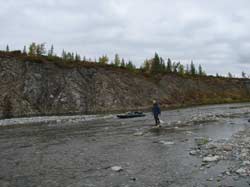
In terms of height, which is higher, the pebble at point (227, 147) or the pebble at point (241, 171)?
the pebble at point (227, 147)

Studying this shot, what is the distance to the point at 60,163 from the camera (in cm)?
1528

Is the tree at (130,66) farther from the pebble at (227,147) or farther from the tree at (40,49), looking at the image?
the pebble at (227,147)

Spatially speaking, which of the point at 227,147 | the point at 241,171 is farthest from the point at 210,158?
the point at 227,147

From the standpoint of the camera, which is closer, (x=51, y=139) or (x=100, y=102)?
(x=51, y=139)

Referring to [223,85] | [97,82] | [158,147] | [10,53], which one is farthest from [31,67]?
[223,85]

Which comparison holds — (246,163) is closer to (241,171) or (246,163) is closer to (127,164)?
(241,171)

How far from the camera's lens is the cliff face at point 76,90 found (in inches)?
2495

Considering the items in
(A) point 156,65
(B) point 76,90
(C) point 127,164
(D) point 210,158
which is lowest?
(C) point 127,164

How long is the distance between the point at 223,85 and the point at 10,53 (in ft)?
301

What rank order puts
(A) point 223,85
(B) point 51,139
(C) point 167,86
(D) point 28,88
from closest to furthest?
(B) point 51,139
(D) point 28,88
(C) point 167,86
(A) point 223,85

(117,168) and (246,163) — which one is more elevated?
(246,163)

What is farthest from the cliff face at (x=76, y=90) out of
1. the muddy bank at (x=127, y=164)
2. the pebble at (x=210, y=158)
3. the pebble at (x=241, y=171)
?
the pebble at (x=241, y=171)

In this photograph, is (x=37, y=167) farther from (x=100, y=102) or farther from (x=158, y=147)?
(x=100, y=102)

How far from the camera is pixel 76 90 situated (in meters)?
74.4
